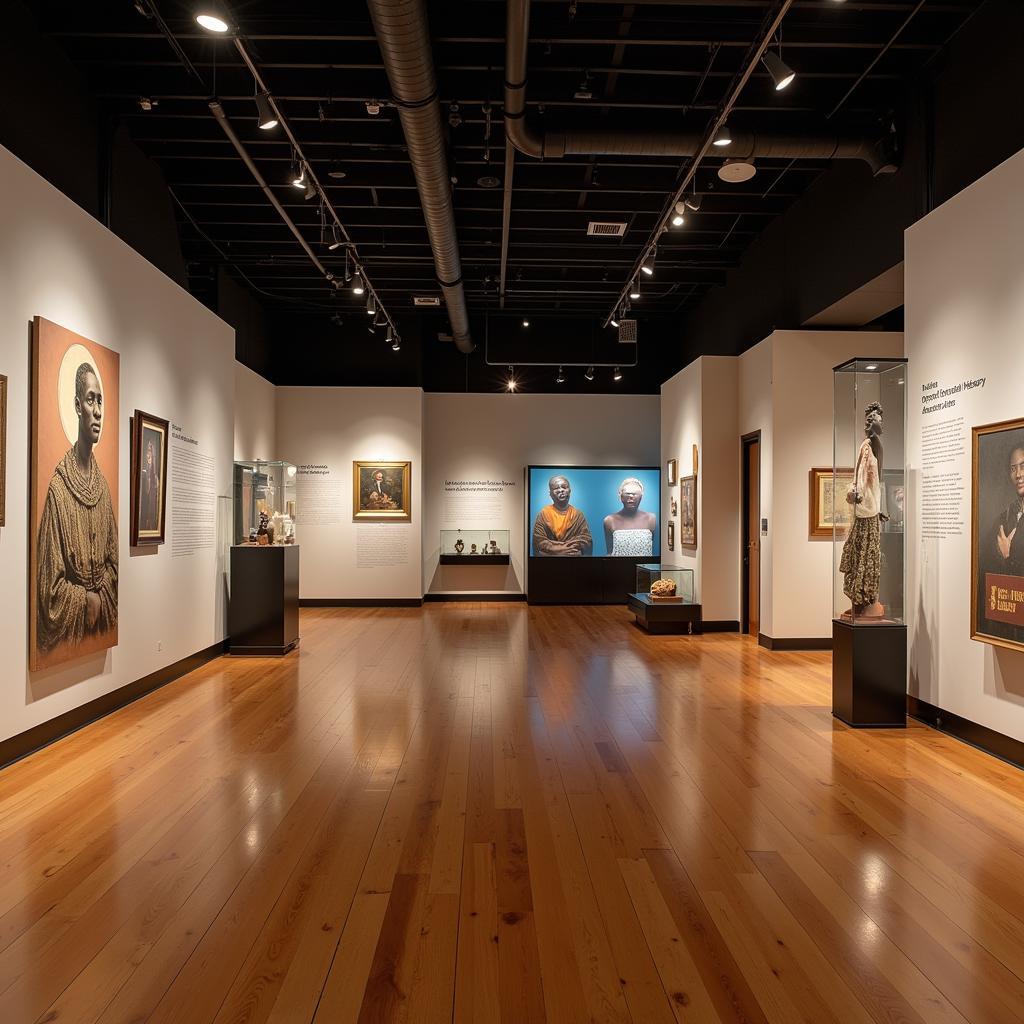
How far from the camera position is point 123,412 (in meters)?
6.33

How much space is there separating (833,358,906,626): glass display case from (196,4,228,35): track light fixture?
15.3ft

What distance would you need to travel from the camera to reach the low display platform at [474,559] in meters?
14.3

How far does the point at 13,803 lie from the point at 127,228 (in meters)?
5.29

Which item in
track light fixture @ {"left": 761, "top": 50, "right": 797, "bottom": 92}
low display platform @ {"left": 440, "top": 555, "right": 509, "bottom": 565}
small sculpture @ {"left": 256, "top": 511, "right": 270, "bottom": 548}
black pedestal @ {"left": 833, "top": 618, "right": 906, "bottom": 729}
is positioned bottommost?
black pedestal @ {"left": 833, "top": 618, "right": 906, "bottom": 729}

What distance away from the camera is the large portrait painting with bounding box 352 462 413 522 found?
43.7 feet

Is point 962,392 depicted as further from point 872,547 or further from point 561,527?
point 561,527

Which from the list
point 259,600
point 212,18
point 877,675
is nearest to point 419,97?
point 212,18

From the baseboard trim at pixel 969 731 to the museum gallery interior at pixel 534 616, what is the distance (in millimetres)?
29

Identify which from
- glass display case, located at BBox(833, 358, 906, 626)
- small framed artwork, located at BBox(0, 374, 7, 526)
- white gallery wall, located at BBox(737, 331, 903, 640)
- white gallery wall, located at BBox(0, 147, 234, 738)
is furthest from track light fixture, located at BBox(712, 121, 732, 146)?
small framed artwork, located at BBox(0, 374, 7, 526)

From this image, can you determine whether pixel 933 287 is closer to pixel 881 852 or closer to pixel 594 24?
pixel 594 24

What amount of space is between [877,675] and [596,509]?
8.55 metres

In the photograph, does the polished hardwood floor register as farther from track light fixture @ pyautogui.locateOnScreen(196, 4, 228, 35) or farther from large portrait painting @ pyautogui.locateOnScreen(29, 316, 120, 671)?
track light fixture @ pyautogui.locateOnScreen(196, 4, 228, 35)

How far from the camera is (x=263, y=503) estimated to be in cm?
932

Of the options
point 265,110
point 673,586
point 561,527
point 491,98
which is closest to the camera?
point 265,110
